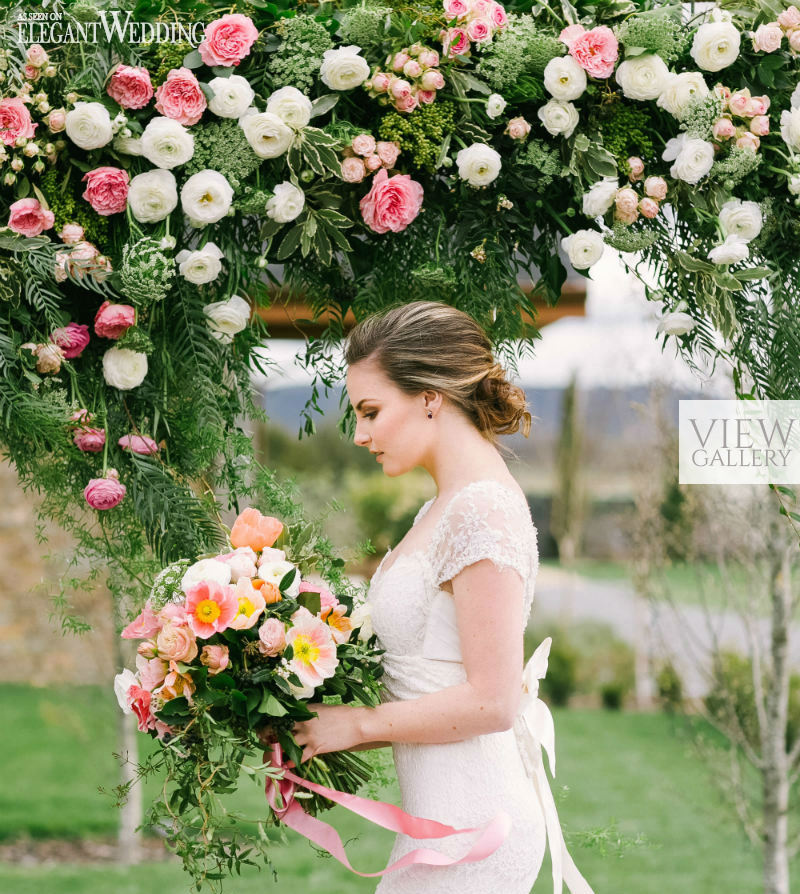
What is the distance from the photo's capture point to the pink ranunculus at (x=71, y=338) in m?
1.93

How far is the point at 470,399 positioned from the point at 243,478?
25.3 inches

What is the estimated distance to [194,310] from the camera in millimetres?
1985

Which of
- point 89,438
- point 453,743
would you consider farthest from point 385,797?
point 89,438

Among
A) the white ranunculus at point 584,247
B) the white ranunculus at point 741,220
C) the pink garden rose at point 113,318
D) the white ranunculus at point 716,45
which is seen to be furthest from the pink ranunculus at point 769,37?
the pink garden rose at point 113,318

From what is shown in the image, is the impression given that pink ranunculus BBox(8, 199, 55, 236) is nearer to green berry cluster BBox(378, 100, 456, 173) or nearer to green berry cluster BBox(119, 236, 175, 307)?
green berry cluster BBox(119, 236, 175, 307)

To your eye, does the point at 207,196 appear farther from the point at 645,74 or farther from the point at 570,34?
the point at 645,74

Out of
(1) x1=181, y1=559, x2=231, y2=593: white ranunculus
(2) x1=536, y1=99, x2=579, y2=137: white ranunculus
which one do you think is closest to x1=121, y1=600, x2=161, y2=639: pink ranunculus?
(1) x1=181, y1=559, x2=231, y2=593: white ranunculus

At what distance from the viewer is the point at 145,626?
1675mm

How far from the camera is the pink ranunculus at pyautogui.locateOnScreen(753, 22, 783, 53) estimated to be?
1.90m

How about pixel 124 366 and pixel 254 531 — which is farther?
pixel 124 366

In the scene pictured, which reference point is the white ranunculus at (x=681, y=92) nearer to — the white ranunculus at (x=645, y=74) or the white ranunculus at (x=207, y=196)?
the white ranunculus at (x=645, y=74)

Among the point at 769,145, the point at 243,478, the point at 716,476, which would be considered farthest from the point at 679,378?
the point at 243,478

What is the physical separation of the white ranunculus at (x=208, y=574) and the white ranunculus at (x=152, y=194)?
2.38ft

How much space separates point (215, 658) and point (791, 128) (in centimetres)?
154
